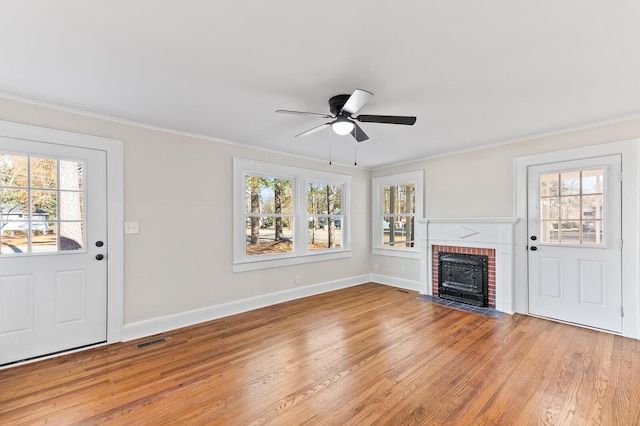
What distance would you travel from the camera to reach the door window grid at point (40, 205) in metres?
2.68

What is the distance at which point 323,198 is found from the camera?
17.8 ft

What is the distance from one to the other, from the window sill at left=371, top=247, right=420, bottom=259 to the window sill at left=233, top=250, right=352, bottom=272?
0.65 metres

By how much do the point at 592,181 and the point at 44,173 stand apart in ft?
19.4

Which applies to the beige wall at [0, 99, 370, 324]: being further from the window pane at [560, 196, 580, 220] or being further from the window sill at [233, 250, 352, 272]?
the window pane at [560, 196, 580, 220]

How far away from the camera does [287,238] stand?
15.9 ft

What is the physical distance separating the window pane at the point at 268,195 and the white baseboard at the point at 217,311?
4.28 feet

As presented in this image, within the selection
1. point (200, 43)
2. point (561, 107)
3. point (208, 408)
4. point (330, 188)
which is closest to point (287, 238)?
point (330, 188)

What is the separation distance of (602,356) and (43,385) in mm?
4867

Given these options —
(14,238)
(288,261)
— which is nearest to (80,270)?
(14,238)

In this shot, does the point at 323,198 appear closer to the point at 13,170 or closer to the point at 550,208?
the point at 550,208

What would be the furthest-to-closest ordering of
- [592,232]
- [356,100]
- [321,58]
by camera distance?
1. [592,232]
2. [356,100]
3. [321,58]

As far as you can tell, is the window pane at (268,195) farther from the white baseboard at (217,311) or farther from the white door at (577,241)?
the white door at (577,241)

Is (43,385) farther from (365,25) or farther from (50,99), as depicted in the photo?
(365,25)

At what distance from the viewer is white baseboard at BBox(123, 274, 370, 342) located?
130 inches
